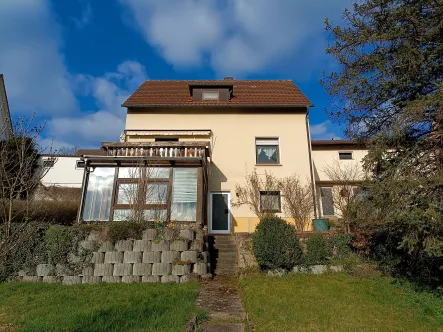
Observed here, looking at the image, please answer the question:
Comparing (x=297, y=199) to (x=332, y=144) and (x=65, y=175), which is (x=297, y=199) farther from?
(x=65, y=175)

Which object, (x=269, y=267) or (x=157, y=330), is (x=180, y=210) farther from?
(x=157, y=330)

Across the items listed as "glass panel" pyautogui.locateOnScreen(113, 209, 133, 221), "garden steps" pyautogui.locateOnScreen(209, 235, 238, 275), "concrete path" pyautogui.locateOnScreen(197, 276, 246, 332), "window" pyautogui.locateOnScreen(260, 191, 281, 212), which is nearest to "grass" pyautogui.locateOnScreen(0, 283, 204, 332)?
"concrete path" pyautogui.locateOnScreen(197, 276, 246, 332)

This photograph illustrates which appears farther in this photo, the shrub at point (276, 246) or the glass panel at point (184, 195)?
the glass panel at point (184, 195)

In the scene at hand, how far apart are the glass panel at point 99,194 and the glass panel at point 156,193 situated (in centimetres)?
166

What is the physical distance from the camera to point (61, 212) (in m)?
17.0

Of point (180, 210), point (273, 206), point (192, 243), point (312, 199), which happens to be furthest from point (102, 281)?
point (312, 199)

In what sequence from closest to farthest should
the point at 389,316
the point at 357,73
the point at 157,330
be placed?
the point at 157,330
the point at 389,316
the point at 357,73

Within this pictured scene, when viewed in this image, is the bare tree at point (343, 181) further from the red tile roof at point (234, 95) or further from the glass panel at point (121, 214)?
the glass panel at point (121, 214)

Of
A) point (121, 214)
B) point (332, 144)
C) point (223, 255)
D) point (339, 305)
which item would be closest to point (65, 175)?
point (121, 214)

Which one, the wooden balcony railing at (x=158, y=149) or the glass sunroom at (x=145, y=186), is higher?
the wooden balcony railing at (x=158, y=149)

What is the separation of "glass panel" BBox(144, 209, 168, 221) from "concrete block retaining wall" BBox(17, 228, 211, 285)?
193 centimetres

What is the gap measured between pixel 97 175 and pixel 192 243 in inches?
226

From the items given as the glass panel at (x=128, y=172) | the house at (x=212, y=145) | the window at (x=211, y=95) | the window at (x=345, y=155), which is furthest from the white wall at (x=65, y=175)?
the window at (x=345, y=155)

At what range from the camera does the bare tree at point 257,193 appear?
50.2 ft
